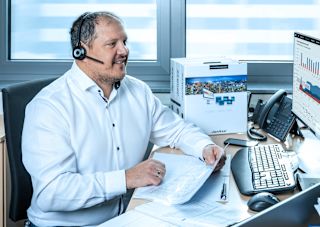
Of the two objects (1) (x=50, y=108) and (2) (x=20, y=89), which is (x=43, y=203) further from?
(2) (x=20, y=89)

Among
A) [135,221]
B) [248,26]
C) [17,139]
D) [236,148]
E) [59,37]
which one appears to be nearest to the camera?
[135,221]

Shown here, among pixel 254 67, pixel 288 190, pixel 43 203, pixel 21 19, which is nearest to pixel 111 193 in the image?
pixel 43 203

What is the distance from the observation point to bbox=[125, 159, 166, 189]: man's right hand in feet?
→ 5.70

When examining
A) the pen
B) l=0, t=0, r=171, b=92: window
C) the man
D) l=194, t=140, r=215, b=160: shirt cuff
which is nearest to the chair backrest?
the man

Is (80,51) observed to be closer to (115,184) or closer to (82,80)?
(82,80)

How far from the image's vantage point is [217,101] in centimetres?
245

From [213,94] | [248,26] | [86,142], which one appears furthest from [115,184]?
[248,26]

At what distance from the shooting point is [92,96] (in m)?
1.99

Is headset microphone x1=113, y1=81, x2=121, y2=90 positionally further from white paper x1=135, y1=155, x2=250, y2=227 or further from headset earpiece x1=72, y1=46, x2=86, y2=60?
white paper x1=135, y1=155, x2=250, y2=227

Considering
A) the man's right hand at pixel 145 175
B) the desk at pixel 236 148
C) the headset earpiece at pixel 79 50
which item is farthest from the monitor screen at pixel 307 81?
the headset earpiece at pixel 79 50

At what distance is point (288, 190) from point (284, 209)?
62 cm

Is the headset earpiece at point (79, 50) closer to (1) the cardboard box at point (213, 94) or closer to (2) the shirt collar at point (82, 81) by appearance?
(2) the shirt collar at point (82, 81)

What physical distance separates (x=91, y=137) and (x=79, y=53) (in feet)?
0.97

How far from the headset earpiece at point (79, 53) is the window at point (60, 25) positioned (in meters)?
1.09
